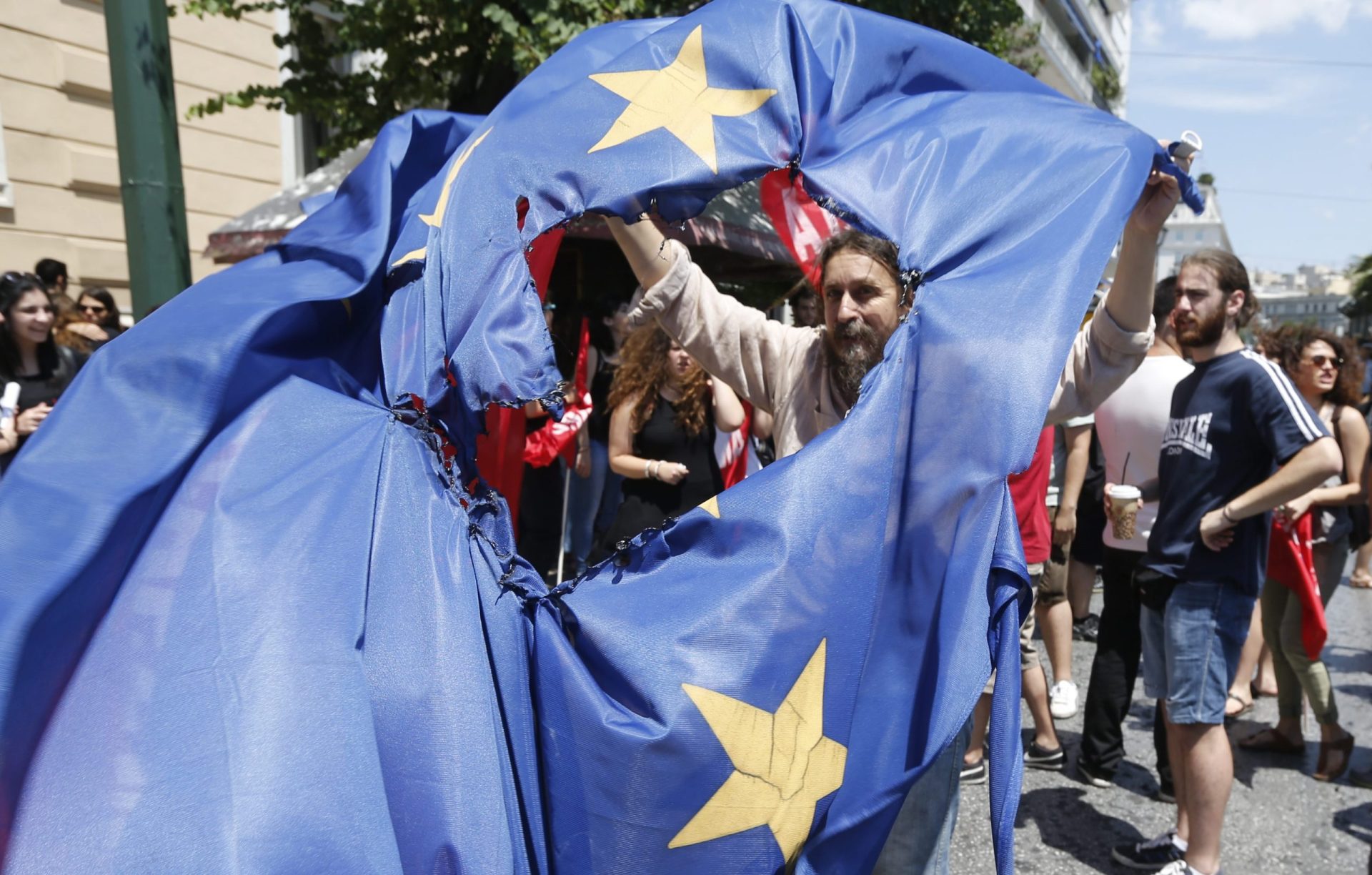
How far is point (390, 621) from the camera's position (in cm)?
159

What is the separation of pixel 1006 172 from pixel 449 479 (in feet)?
3.88

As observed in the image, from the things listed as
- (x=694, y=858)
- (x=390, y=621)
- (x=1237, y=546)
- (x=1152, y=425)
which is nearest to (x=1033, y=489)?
(x=1152, y=425)

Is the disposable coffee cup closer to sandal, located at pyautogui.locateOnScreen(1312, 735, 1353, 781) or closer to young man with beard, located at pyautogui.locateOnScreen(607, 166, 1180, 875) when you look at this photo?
young man with beard, located at pyautogui.locateOnScreen(607, 166, 1180, 875)

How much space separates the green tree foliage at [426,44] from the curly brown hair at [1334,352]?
2.96 metres

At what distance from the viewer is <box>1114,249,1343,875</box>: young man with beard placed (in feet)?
10.3

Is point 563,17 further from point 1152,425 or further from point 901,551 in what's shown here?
point 901,551

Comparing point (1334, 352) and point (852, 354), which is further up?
point (1334, 352)

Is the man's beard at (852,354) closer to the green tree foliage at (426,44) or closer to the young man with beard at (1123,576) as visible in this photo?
the young man with beard at (1123,576)

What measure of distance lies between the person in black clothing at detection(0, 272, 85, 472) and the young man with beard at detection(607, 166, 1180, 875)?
10.6 feet

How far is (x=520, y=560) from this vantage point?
69.1 inches

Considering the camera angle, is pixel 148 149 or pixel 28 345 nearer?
pixel 148 149

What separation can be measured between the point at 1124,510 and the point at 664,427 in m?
1.95

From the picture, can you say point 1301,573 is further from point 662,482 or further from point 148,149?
point 148,149

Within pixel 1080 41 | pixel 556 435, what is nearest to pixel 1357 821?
pixel 556 435
